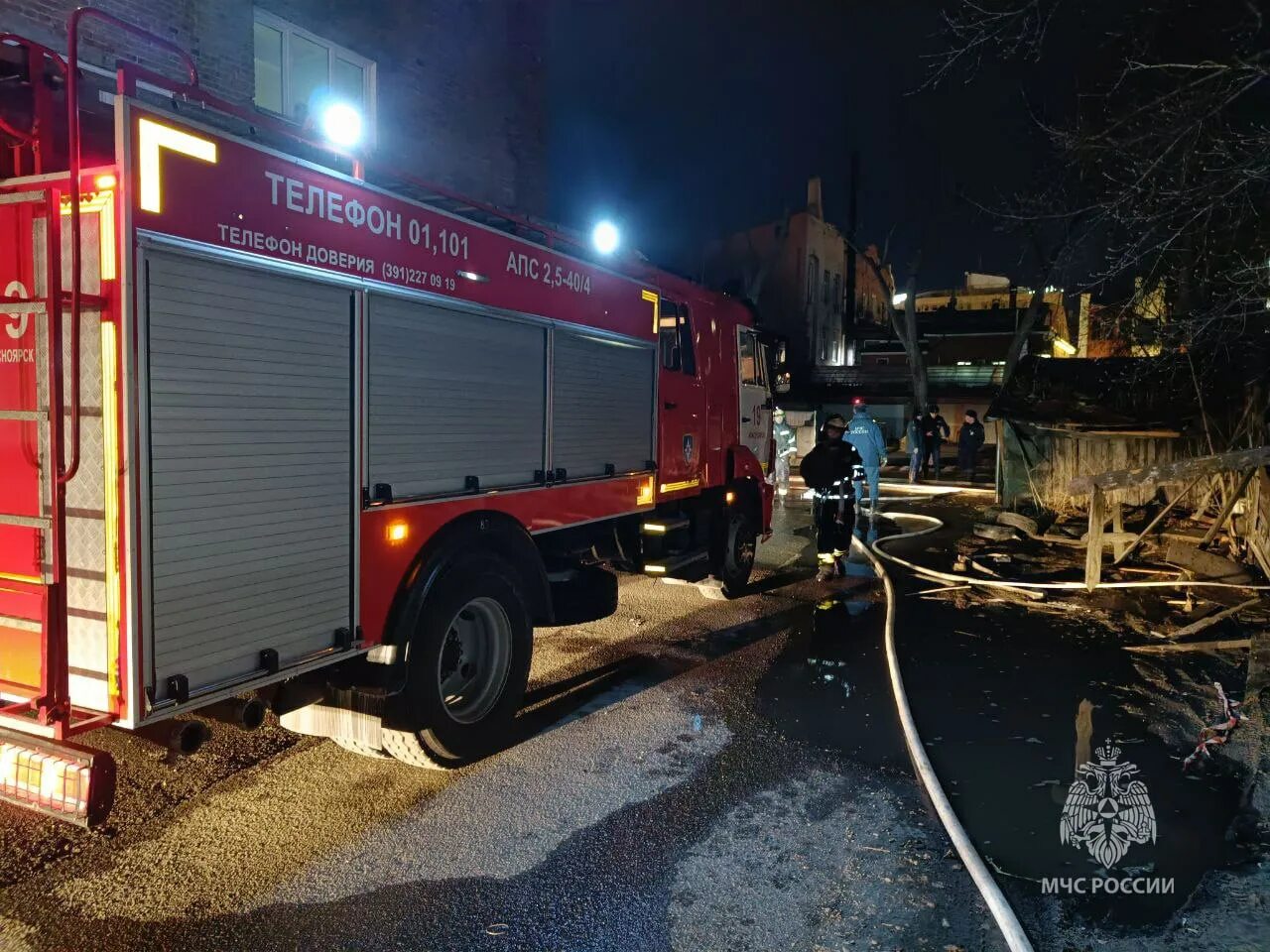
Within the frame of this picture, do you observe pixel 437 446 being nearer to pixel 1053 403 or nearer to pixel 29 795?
pixel 29 795

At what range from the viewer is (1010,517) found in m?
11.8

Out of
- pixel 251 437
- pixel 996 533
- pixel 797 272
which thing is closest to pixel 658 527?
pixel 251 437

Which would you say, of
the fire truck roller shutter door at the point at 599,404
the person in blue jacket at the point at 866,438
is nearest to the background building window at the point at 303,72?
the fire truck roller shutter door at the point at 599,404

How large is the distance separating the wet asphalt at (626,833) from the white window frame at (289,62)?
7.03 m

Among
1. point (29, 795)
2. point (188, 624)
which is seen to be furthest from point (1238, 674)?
point (29, 795)

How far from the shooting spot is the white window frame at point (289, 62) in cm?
872

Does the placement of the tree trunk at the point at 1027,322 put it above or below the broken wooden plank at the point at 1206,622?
above

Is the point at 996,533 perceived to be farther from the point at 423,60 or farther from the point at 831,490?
the point at 423,60

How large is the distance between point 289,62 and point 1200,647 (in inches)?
401

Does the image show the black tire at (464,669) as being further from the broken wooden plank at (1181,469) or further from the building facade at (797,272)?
the building facade at (797,272)

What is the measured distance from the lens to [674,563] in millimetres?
6859

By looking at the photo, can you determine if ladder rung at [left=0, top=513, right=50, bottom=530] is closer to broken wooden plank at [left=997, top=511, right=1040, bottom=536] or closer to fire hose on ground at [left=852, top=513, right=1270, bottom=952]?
fire hose on ground at [left=852, top=513, right=1270, bottom=952]

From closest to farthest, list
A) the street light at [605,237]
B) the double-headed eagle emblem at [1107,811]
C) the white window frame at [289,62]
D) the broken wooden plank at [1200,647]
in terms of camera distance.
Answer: the double-headed eagle emblem at [1107,811]
the street light at [605,237]
the broken wooden plank at [1200,647]
the white window frame at [289,62]

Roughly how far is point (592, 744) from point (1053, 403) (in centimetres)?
1122
